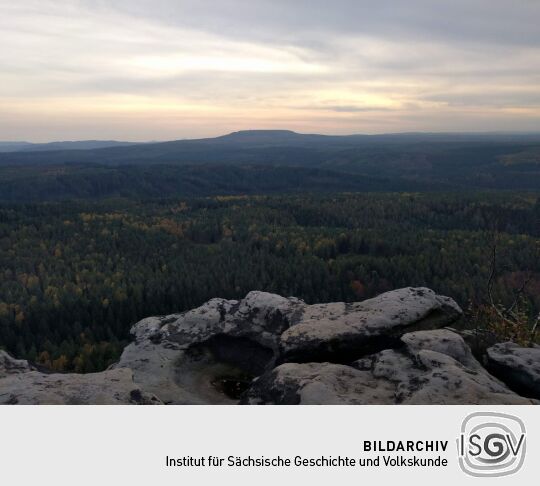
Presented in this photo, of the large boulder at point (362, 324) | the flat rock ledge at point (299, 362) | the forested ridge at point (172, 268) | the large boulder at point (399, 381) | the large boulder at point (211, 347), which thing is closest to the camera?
the large boulder at point (399, 381)

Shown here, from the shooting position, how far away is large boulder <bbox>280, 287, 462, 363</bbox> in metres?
25.3

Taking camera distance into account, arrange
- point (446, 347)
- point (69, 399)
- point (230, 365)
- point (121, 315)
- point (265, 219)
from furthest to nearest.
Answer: point (265, 219) → point (121, 315) → point (230, 365) → point (446, 347) → point (69, 399)

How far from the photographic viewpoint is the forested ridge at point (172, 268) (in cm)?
6681

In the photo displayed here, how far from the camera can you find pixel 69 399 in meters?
19.7

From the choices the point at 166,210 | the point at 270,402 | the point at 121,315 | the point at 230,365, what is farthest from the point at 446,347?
the point at 166,210

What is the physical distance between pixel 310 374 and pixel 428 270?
3264 inches

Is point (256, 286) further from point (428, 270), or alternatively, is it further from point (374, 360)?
point (374, 360)

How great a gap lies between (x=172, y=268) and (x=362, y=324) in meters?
77.9

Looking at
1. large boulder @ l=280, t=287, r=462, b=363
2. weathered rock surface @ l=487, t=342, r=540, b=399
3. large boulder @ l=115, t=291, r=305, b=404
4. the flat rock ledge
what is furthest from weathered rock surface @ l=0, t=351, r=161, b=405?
weathered rock surface @ l=487, t=342, r=540, b=399

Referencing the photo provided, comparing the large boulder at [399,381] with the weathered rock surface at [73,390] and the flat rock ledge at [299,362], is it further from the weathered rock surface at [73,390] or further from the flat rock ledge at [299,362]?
the weathered rock surface at [73,390]

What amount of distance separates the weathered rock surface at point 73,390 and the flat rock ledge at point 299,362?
5cm

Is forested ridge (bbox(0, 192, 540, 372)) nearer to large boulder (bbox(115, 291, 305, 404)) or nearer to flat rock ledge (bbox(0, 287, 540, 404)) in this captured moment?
large boulder (bbox(115, 291, 305, 404))

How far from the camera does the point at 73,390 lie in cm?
2044

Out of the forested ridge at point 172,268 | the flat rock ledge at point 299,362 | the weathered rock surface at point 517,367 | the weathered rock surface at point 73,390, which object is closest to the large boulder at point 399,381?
the flat rock ledge at point 299,362
